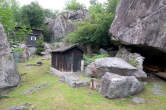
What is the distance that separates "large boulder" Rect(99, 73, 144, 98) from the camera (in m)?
6.24

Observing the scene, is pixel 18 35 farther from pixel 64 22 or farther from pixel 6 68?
pixel 64 22

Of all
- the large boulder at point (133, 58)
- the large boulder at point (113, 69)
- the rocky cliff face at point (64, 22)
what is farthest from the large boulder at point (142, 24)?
the rocky cliff face at point (64, 22)

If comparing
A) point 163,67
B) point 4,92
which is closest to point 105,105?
point 4,92

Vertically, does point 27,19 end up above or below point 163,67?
above

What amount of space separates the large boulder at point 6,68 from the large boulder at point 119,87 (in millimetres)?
6045

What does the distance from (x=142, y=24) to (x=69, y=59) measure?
7.35m

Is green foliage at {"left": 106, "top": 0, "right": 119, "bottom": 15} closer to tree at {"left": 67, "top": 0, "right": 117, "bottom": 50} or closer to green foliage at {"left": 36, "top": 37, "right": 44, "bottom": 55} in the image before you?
tree at {"left": 67, "top": 0, "right": 117, "bottom": 50}

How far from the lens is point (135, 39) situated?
9.59m

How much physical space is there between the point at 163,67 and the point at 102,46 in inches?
308

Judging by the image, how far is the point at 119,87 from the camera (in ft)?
20.6

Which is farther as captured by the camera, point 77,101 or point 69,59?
point 69,59

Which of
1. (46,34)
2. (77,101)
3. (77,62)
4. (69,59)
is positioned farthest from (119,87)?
(46,34)

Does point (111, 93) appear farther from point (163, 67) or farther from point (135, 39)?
point (163, 67)

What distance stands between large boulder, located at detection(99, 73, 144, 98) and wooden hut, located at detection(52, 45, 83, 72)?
4595mm
